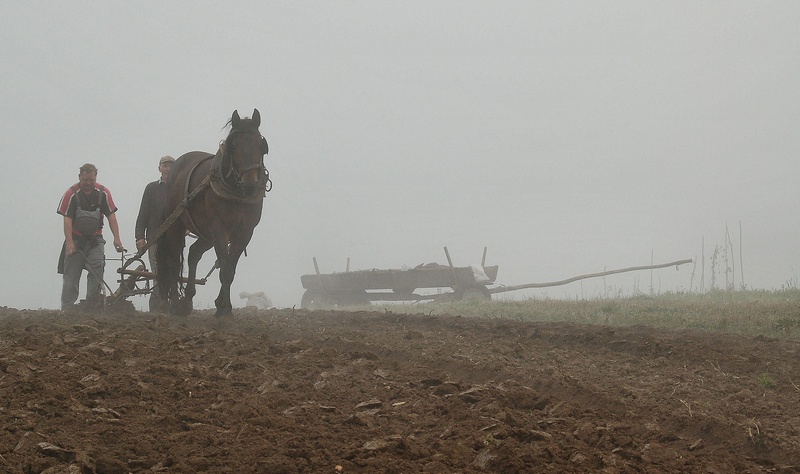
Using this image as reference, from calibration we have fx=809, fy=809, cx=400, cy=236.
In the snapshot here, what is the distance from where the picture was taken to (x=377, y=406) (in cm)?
441

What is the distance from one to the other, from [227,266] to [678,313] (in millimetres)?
6109

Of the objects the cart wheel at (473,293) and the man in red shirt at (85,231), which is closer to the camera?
the man in red shirt at (85,231)

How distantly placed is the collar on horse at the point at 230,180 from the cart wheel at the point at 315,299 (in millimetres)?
12097

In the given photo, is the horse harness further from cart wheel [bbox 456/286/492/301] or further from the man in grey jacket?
cart wheel [bbox 456/286/492/301]

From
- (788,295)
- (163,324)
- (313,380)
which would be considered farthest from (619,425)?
(788,295)

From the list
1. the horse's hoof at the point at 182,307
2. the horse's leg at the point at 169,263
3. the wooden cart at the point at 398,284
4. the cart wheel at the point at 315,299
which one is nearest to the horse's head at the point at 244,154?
the horse's leg at the point at 169,263

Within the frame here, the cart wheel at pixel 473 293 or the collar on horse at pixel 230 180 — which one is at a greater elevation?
the collar on horse at pixel 230 180

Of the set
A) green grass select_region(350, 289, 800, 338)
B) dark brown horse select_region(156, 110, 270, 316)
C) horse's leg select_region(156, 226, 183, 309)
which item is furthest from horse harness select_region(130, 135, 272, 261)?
green grass select_region(350, 289, 800, 338)

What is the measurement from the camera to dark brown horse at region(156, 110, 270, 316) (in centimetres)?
877

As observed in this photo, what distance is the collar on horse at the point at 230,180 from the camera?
876 centimetres

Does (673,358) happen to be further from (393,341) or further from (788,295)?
(788,295)

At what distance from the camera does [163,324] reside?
767 centimetres

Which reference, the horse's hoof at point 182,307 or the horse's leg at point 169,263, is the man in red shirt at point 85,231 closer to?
the horse's leg at point 169,263

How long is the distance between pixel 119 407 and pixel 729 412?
3493 millimetres
